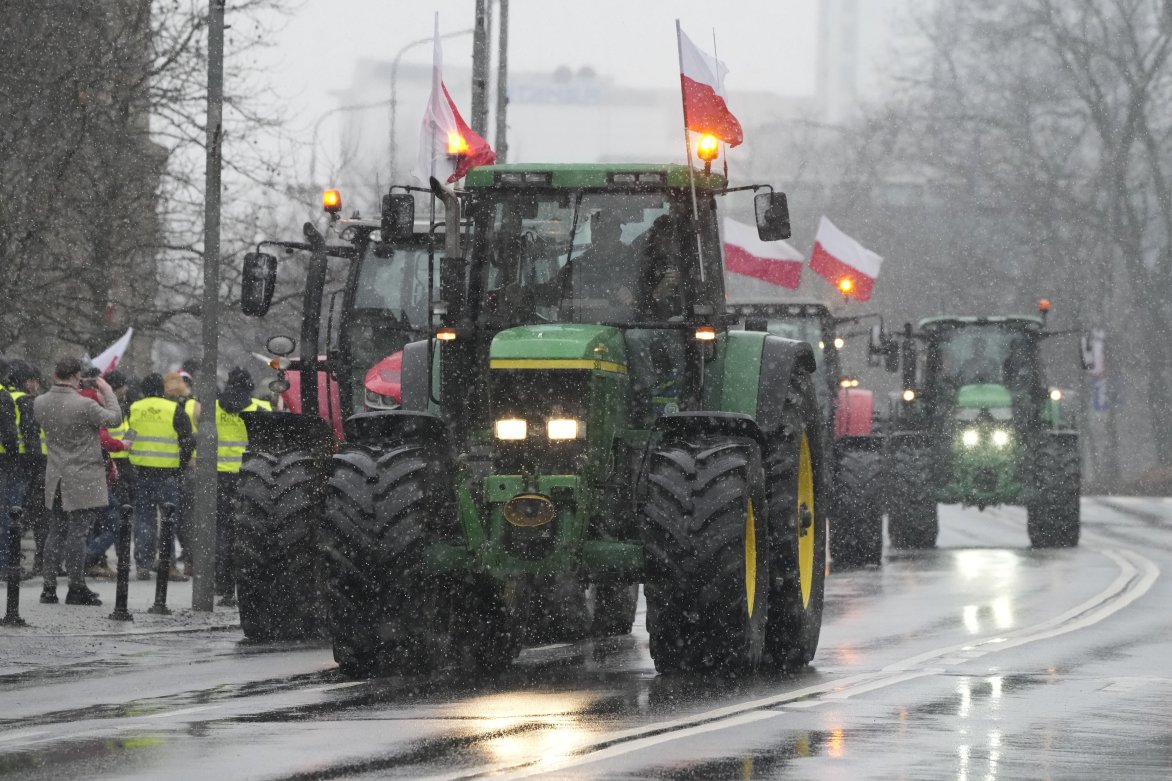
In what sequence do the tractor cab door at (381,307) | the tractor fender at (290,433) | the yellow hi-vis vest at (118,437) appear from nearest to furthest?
the tractor fender at (290,433), the tractor cab door at (381,307), the yellow hi-vis vest at (118,437)

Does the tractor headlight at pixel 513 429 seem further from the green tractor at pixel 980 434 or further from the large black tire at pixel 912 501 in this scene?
the large black tire at pixel 912 501

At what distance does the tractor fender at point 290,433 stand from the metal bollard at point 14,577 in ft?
7.05

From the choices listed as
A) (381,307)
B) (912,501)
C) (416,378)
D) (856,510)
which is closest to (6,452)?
(381,307)

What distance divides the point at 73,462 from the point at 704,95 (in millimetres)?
6204

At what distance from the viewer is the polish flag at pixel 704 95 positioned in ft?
47.0

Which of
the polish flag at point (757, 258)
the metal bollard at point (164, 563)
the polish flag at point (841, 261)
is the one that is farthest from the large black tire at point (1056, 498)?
the metal bollard at point (164, 563)

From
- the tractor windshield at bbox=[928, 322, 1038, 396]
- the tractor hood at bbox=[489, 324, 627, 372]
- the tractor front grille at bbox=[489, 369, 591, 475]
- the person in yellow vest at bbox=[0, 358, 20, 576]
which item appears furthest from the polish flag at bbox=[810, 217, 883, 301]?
the tractor front grille at bbox=[489, 369, 591, 475]

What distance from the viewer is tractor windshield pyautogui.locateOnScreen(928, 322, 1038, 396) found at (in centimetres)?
3059

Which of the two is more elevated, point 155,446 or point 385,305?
point 385,305

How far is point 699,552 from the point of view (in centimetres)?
1176

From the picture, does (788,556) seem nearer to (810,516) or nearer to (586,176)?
(810,516)

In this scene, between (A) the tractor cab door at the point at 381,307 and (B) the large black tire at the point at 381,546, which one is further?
(A) the tractor cab door at the point at 381,307

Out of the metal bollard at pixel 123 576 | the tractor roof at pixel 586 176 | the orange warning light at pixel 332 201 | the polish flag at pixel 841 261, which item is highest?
the polish flag at pixel 841 261

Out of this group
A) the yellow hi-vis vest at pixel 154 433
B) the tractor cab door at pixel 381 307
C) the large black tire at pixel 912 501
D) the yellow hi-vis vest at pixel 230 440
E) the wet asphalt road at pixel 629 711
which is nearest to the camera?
the wet asphalt road at pixel 629 711
